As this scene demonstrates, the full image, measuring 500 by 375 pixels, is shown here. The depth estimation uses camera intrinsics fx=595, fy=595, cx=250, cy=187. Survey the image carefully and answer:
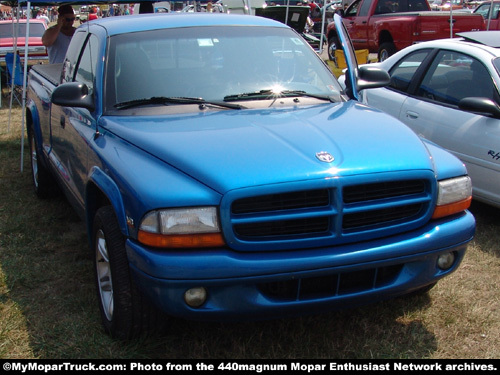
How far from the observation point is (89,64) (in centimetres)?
414

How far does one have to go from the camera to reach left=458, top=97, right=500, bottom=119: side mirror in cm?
482

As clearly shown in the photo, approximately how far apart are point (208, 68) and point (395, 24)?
1159 cm

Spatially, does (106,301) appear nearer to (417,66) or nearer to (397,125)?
(397,125)

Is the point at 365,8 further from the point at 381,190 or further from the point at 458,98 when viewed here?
the point at 381,190

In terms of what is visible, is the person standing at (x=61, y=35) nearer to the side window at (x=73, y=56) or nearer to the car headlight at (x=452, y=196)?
the side window at (x=73, y=56)

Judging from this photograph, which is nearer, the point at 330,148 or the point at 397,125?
the point at 330,148

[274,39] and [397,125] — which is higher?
[274,39]

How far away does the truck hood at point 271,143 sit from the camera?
2.74 m

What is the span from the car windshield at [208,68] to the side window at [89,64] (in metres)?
0.23

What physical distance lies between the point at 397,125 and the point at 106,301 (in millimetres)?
1926

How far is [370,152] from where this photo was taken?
9.70 ft

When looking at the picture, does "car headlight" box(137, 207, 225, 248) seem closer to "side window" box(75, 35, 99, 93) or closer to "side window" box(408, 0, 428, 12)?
"side window" box(75, 35, 99, 93)

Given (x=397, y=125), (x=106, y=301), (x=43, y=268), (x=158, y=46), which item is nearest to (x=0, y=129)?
(x=43, y=268)

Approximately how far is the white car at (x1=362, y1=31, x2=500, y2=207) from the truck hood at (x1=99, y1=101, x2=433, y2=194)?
5.59 ft
